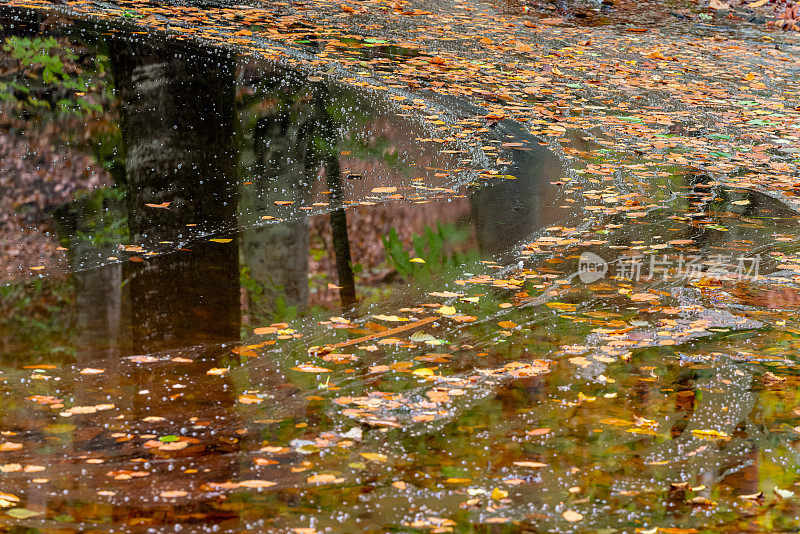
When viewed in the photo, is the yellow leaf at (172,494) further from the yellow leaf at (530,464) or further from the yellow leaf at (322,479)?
the yellow leaf at (530,464)

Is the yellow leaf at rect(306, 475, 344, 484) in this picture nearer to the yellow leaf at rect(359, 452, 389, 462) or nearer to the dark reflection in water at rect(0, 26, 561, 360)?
the yellow leaf at rect(359, 452, 389, 462)

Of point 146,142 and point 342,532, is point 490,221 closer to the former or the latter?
point 146,142

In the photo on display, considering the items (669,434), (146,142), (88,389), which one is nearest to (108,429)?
(88,389)

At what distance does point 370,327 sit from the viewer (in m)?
5.08

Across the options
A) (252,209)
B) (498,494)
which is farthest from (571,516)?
(252,209)

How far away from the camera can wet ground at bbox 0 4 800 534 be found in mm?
3590

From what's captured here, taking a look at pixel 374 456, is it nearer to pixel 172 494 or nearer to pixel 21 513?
pixel 172 494

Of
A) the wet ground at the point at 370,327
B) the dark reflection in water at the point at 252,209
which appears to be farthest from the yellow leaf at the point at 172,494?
the dark reflection in water at the point at 252,209

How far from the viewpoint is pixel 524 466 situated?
3.81 meters

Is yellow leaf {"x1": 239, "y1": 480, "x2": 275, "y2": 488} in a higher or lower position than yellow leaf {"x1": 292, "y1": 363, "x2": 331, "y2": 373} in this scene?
lower

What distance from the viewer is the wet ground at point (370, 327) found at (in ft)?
11.8

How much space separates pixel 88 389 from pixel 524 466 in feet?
6.74

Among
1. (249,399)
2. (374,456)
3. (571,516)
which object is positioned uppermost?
(249,399)

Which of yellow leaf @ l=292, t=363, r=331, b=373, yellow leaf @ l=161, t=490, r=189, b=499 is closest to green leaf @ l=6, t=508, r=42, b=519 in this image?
yellow leaf @ l=161, t=490, r=189, b=499
